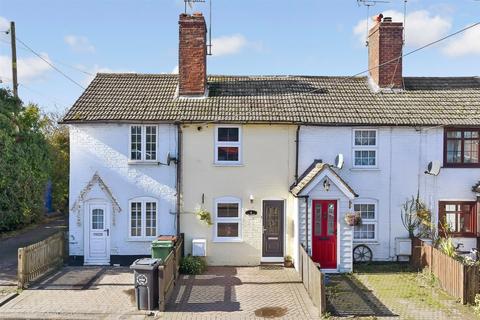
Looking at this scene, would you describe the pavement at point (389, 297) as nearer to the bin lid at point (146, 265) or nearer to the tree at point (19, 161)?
the bin lid at point (146, 265)

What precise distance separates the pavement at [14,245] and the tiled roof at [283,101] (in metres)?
5.59

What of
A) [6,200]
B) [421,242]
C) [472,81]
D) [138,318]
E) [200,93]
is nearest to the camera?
[138,318]

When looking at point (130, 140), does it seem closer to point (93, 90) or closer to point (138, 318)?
point (93, 90)

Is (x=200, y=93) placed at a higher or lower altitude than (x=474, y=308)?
higher

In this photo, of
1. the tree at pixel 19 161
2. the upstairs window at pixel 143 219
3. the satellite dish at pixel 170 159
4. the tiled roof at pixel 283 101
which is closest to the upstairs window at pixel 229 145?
the tiled roof at pixel 283 101

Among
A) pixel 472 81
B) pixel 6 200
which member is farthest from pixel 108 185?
pixel 472 81

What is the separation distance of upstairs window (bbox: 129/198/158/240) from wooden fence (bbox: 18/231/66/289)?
8.49 feet

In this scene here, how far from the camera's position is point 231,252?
16562 mm

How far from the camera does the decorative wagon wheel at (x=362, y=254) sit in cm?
1673

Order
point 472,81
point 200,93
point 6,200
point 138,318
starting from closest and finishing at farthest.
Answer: point 138,318
point 200,93
point 472,81
point 6,200

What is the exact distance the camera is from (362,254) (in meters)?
16.7

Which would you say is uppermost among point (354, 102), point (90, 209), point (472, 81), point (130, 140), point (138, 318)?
point (472, 81)

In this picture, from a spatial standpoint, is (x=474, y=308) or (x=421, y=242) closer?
(x=474, y=308)

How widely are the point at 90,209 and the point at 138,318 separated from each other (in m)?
6.30
